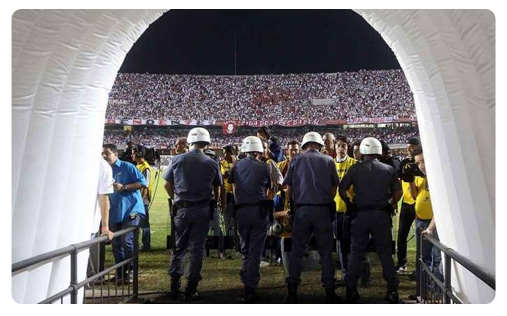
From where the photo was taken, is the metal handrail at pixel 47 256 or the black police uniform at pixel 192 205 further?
the black police uniform at pixel 192 205

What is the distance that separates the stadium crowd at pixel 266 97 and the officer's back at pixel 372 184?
7.29 metres

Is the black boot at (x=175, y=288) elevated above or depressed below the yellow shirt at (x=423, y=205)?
below

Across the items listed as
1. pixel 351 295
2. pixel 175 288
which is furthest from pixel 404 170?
pixel 175 288

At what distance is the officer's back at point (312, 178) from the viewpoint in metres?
4.02

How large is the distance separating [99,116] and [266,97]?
9812 millimetres

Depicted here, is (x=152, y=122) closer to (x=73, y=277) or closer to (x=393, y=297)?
(x=393, y=297)

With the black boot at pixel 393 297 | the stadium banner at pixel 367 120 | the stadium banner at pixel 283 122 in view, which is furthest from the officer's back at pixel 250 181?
the stadium banner at pixel 367 120

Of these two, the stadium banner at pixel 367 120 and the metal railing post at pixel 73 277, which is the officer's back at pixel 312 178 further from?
the stadium banner at pixel 367 120

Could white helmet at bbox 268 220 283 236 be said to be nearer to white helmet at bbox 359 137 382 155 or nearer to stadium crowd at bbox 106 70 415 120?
white helmet at bbox 359 137 382 155

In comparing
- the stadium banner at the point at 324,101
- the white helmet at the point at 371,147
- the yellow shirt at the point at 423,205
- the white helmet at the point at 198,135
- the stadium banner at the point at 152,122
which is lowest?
the yellow shirt at the point at 423,205

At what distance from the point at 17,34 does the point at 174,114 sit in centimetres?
1331

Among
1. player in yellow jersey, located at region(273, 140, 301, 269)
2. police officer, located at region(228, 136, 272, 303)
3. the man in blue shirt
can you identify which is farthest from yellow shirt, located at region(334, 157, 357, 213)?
the man in blue shirt

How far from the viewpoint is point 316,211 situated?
402cm

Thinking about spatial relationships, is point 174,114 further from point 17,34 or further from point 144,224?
point 17,34
